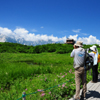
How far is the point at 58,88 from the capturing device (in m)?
4.41

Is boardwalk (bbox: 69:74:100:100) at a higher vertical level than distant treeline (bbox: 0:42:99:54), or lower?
lower

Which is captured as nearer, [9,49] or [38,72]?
[38,72]

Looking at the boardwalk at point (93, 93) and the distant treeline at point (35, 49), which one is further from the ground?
the distant treeline at point (35, 49)

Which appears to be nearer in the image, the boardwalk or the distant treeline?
the boardwalk

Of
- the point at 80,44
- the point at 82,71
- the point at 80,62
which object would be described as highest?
the point at 80,44

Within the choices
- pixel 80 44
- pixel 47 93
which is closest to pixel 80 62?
pixel 80 44

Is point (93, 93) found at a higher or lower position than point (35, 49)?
lower

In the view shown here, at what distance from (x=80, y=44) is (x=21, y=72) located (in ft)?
16.2

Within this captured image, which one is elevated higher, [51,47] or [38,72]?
[51,47]

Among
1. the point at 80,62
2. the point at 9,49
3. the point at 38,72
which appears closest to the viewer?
the point at 80,62

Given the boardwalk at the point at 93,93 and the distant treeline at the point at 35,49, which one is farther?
the distant treeline at the point at 35,49

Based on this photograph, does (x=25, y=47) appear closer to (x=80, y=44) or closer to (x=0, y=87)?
(x=0, y=87)

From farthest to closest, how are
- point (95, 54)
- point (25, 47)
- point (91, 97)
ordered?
point (25, 47)
point (95, 54)
point (91, 97)

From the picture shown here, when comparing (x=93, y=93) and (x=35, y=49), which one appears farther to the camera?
(x=35, y=49)
